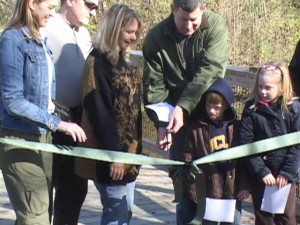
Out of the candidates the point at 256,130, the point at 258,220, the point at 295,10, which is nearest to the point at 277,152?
the point at 256,130

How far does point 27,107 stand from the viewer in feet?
12.0

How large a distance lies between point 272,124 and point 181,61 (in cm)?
72

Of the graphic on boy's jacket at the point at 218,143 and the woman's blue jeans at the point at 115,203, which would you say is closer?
the woman's blue jeans at the point at 115,203

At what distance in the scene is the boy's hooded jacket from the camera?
4.46m

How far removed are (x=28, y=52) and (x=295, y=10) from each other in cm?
1259

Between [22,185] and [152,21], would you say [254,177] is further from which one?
[152,21]

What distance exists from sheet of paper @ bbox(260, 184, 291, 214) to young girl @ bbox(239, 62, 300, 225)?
0.12ft

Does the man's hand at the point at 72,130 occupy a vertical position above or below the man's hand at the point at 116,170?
above

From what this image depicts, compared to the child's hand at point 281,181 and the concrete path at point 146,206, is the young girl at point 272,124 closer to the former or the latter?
the child's hand at point 281,181

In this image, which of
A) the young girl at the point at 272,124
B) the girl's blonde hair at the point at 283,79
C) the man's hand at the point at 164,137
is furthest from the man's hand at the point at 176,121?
the girl's blonde hair at the point at 283,79

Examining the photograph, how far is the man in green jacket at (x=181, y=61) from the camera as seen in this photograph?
4426 mm

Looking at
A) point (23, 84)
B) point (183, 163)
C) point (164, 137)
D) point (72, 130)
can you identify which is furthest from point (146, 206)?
point (23, 84)

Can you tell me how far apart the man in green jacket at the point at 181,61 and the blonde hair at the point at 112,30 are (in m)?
0.41

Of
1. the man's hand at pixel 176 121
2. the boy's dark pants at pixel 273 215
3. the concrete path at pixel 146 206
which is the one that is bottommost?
the concrete path at pixel 146 206
